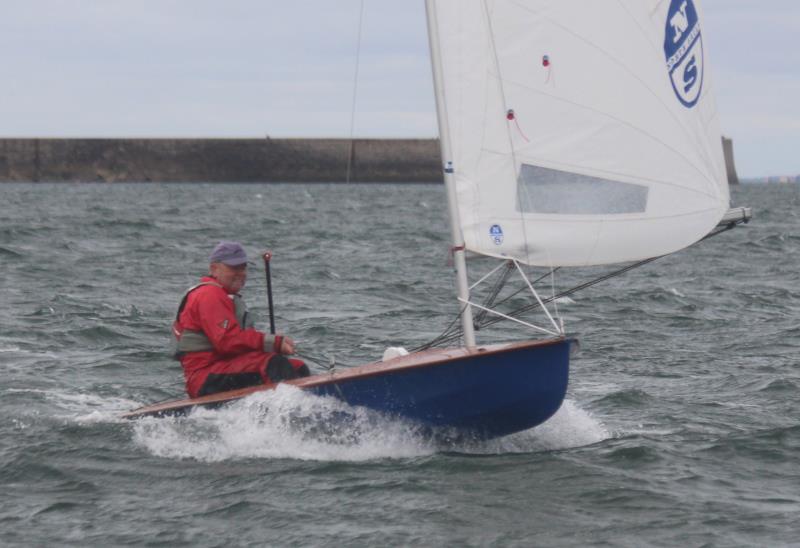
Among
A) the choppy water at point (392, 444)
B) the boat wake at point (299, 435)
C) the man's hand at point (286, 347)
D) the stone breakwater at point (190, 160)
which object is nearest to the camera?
the choppy water at point (392, 444)

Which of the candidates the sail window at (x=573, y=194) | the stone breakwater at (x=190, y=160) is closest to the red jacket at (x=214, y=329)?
the sail window at (x=573, y=194)

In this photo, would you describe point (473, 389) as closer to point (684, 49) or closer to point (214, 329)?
point (214, 329)

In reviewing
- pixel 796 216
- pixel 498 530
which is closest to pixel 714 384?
pixel 498 530

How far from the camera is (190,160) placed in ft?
233

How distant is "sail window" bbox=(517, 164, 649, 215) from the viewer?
22.7ft

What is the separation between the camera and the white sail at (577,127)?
270 inches

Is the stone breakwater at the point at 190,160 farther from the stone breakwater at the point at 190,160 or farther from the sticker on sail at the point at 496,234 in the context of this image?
the sticker on sail at the point at 496,234

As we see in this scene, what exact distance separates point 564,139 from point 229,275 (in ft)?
6.31

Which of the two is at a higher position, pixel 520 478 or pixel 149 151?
pixel 149 151

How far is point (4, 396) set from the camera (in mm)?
8508

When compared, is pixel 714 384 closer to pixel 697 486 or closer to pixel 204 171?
pixel 697 486

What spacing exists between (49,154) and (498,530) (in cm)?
6655

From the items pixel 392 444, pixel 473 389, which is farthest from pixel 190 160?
pixel 473 389

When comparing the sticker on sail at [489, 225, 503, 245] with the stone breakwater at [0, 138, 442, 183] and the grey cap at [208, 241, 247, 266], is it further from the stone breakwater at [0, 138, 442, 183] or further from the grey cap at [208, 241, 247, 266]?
the stone breakwater at [0, 138, 442, 183]
